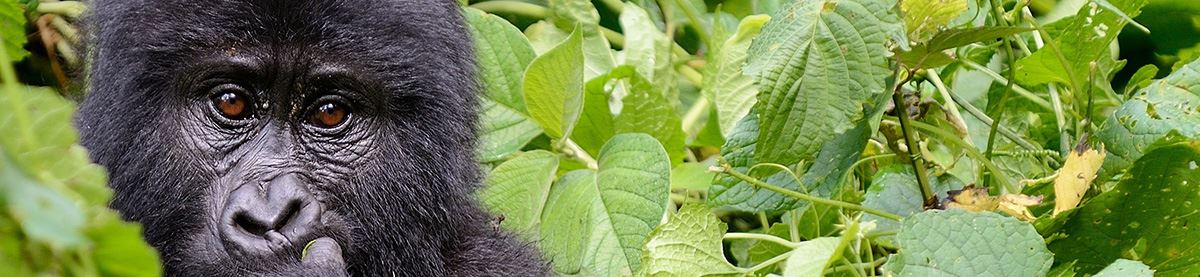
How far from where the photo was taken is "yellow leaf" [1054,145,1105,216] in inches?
99.7

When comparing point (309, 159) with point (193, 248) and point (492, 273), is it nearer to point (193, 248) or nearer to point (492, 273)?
point (193, 248)

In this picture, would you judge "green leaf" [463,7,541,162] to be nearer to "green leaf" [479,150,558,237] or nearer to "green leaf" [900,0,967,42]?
"green leaf" [479,150,558,237]

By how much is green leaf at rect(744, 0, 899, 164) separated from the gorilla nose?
0.83m

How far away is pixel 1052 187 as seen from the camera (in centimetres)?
275

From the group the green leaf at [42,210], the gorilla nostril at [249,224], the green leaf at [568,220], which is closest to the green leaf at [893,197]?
the green leaf at [568,220]

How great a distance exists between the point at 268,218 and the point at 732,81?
140 centimetres

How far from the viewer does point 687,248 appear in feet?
8.13

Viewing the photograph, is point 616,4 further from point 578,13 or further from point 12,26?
point 12,26

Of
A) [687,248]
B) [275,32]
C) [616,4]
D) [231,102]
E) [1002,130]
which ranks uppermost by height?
[275,32]

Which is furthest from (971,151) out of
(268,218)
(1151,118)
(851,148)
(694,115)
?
(268,218)

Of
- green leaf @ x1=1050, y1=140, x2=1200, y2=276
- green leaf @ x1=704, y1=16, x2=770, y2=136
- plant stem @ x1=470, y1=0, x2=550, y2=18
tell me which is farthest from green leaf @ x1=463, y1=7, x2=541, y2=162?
green leaf @ x1=1050, y1=140, x2=1200, y2=276

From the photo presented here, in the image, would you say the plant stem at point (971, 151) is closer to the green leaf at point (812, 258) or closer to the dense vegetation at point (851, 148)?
the dense vegetation at point (851, 148)

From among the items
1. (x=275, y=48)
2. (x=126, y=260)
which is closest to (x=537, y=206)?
(x=275, y=48)

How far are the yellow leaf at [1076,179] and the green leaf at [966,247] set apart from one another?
267 mm
